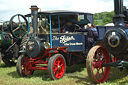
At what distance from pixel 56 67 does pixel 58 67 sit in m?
0.05

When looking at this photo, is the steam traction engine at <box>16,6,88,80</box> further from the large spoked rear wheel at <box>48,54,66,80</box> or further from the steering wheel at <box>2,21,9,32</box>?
the steering wheel at <box>2,21,9,32</box>

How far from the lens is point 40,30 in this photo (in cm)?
581

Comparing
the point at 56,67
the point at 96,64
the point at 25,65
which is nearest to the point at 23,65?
the point at 25,65

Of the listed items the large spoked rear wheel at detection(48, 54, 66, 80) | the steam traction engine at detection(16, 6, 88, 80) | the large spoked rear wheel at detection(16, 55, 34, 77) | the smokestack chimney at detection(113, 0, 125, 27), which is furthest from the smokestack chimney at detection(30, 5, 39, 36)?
the smokestack chimney at detection(113, 0, 125, 27)

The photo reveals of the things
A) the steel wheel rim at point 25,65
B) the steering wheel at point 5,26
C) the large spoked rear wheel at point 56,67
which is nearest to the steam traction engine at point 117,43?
the large spoked rear wheel at point 56,67

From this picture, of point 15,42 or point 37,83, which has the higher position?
point 15,42

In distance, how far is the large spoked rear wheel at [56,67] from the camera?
15.1 feet

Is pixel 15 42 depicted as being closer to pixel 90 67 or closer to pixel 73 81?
pixel 73 81

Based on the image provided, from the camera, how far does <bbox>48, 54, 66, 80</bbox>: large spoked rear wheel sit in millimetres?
4609

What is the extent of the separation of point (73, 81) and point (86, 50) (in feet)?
4.72

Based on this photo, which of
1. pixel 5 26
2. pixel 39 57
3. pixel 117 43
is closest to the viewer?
pixel 117 43

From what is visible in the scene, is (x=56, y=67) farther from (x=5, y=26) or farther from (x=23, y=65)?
(x=5, y=26)

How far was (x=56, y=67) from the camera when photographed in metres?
4.84

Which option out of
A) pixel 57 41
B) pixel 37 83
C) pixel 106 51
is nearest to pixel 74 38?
pixel 57 41
